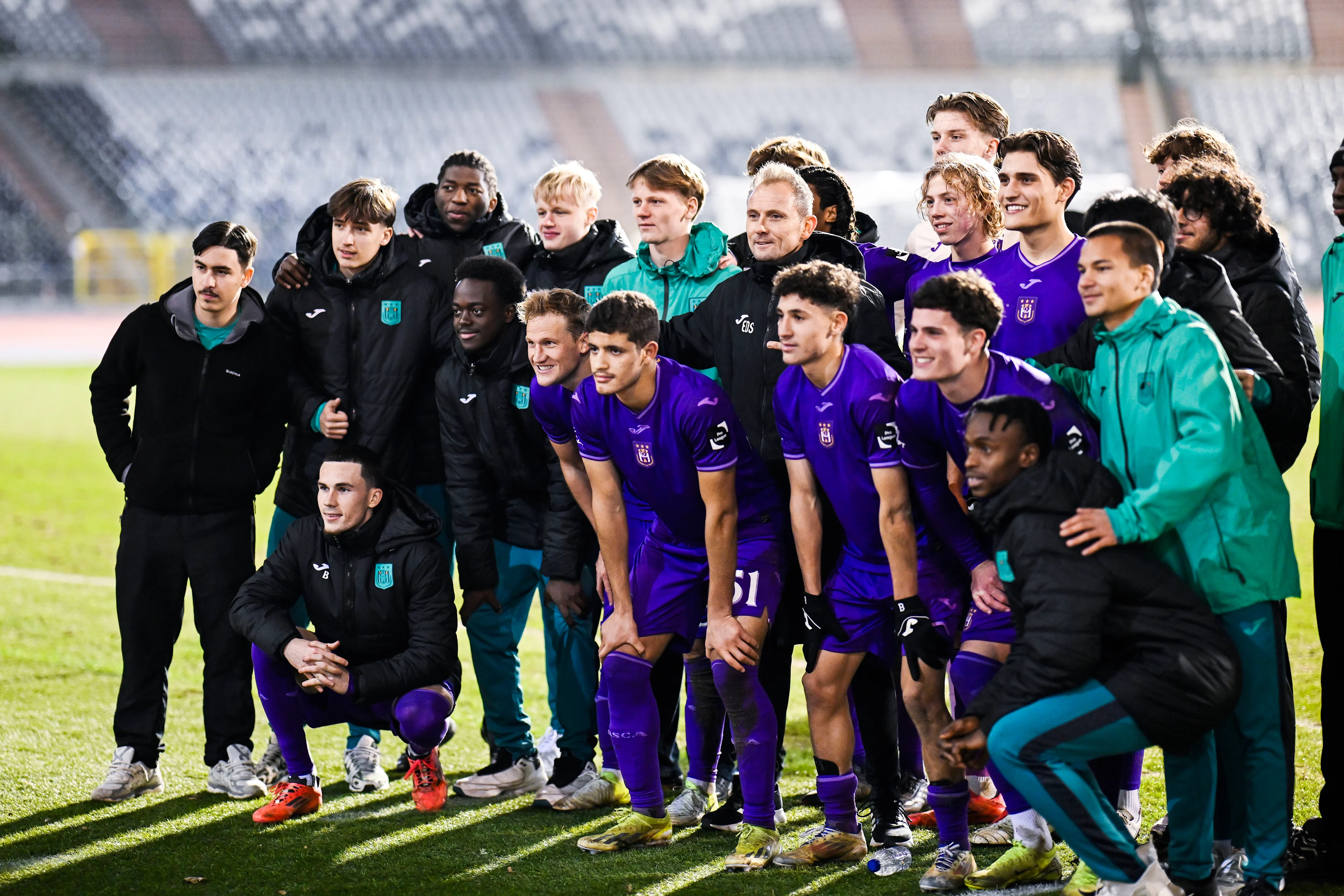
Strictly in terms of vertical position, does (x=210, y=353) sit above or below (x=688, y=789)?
above

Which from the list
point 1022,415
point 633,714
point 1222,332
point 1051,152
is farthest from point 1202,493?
point 633,714

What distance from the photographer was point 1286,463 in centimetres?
428

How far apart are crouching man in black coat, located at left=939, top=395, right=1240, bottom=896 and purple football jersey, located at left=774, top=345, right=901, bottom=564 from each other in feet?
1.31

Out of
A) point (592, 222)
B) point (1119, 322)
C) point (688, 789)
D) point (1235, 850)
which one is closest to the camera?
point (1119, 322)

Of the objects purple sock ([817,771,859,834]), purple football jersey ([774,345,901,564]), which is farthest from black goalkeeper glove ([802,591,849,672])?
purple sock ([817,771,859,834])

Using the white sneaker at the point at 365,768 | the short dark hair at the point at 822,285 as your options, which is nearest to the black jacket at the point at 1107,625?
the short dark hair at the point at 822,285

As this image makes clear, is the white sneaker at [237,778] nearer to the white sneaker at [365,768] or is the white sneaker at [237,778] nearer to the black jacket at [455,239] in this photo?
the white sneaker at [365,768]

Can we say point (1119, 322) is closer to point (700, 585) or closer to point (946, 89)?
point (700, 585)

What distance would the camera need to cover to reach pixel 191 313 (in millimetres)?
5340

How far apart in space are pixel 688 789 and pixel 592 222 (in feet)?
7.50

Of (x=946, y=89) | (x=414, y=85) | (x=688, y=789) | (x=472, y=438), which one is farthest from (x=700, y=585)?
(x=414, y=85)

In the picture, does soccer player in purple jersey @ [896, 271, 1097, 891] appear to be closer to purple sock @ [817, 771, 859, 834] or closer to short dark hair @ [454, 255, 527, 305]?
purple sock @ [817, 771, 859, 834]

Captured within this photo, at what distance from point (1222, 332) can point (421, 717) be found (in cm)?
291

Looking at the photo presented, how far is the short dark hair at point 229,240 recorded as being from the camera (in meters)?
5.26
